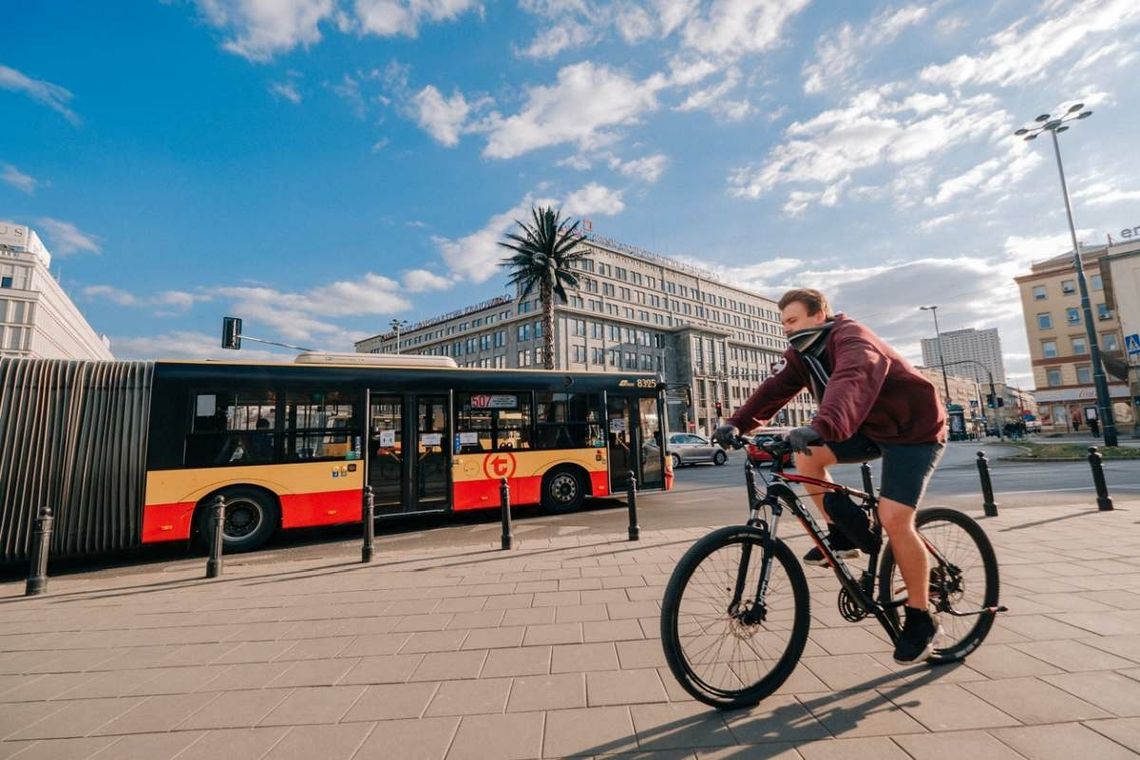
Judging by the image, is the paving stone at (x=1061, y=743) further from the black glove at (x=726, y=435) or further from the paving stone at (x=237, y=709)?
the paving stone at (x=237, y=709)

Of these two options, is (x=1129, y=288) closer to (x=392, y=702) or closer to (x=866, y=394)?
(x=866, y=394)

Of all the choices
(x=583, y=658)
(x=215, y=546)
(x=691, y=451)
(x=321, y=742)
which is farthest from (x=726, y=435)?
(x=691, y=451)

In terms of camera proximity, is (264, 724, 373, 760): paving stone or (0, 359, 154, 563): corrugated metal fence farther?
(0, 359, 154, 563): corrugated metal fence

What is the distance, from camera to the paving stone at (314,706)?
8.62ft

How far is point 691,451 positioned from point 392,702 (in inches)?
843

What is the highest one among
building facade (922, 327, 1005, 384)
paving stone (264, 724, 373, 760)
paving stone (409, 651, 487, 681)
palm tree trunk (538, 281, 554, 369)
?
building facade (922, 327, 1005, 384)

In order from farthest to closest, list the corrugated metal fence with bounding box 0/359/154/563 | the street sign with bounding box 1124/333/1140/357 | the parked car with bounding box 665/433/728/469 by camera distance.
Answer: the parked car with bounding box 665/433/728/469 < the street sign with bounding box 1124/333/1140/357 < the corrugated metal fence with bounding box 0/359/154/563

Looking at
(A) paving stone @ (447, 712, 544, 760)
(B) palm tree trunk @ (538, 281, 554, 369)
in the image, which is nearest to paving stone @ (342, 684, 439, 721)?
(A) paving stone @ (447, 712, 544, 760)

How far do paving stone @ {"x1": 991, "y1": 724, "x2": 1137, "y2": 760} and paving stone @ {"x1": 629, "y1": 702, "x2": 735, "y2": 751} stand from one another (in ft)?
3.70

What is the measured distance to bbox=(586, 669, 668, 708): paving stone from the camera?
2639 millimetres

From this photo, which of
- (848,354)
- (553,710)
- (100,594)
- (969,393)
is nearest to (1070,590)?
(848,354)

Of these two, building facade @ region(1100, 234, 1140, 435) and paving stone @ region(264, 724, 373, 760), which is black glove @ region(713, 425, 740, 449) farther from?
building facade @ region(1100, 234, 1140, 435)

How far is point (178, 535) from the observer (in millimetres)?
7461

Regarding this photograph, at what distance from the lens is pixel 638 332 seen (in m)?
72.4
